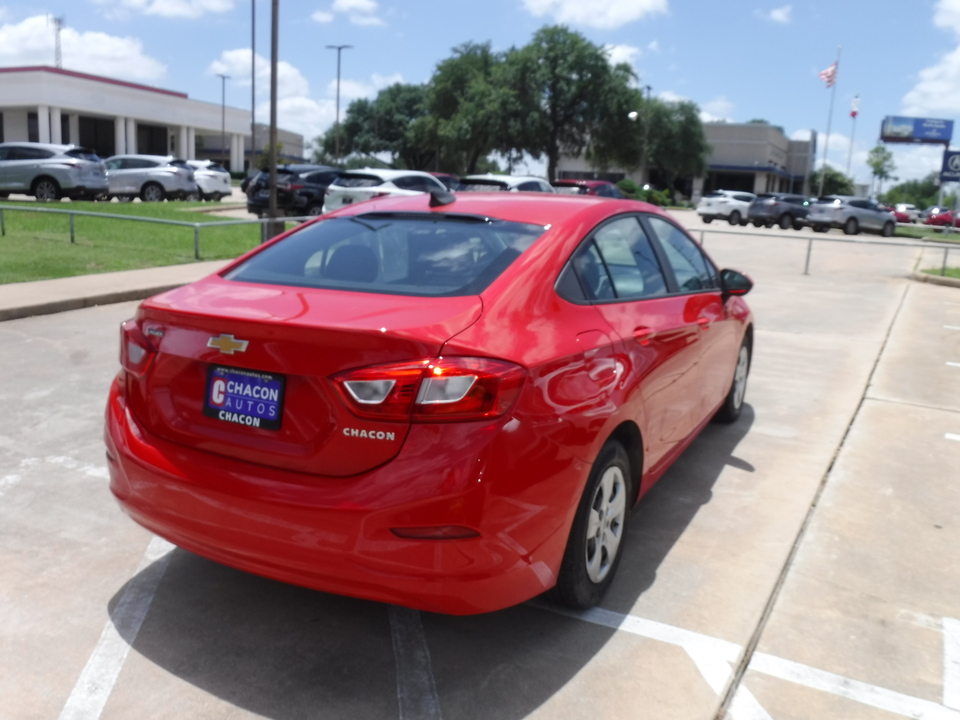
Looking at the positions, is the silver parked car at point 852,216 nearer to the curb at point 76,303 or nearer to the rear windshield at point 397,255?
the curb at point 76,303

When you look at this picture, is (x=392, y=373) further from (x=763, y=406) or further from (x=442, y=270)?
(x=763, y=406)

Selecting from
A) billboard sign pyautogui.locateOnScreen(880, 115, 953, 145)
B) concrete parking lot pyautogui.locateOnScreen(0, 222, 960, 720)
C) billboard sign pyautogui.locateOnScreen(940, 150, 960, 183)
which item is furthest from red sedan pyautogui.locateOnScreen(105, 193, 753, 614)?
billboard sign pyautogui.locateOnScreen(880, 115, 953, 145)

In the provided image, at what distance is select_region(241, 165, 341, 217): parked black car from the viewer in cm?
2427

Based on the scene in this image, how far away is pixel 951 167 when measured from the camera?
20.3 m

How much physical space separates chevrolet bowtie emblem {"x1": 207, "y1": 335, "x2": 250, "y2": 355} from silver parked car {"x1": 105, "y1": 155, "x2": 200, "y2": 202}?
Answer: 28.7 m

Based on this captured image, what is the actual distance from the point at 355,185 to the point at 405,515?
18338mm

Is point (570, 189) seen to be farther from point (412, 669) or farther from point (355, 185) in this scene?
point (412, 669)

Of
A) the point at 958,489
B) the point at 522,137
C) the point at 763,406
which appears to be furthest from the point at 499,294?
the point at 522,137

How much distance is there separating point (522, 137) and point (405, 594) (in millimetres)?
51123

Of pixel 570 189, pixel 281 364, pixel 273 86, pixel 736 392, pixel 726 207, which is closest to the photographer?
pixel 281 364

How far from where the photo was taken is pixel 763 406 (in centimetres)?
698

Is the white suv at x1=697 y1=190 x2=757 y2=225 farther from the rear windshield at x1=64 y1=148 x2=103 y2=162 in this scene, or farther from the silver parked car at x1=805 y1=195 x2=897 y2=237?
the rear windshield at x1=64 y1=148 x2=103 y2=162

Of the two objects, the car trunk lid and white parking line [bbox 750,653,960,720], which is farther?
white parking line [bbox 750,653,960,720]

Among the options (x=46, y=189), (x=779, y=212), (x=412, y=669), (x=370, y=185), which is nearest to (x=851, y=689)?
(x=412, y=669)
